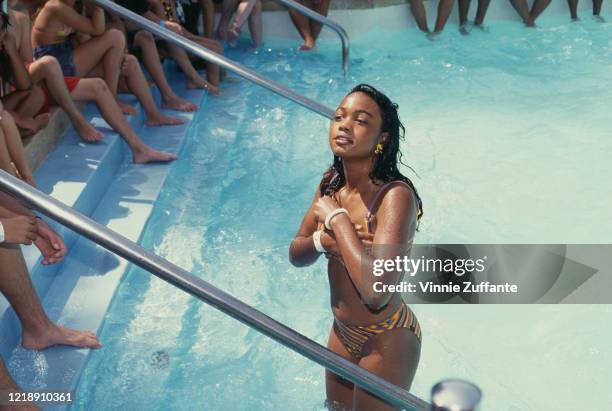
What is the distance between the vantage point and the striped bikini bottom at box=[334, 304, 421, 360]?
2.50m

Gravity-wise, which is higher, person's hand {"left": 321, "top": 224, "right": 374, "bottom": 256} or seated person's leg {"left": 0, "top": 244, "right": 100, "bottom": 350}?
person's hand {"left": 321, "top": 224, "right": 374, "bottom": 256}

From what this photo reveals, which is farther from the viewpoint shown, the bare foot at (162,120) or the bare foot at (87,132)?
the bare foot at (162,120)

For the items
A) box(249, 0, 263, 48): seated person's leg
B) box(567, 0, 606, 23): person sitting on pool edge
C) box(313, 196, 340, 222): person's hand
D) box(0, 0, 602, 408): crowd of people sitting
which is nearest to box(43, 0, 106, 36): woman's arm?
box(0, 0, 602, 408): crowd of people sitting

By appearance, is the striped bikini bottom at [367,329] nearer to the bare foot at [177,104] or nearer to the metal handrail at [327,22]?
the bare foot at [177,104]

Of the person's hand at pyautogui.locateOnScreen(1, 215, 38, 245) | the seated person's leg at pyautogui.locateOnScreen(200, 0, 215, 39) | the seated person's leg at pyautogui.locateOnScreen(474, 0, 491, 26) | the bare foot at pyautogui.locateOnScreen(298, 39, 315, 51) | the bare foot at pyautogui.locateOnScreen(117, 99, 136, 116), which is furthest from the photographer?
the seated person's leg at pyautogui.locateOnScreen(474, 0, 491, 26)

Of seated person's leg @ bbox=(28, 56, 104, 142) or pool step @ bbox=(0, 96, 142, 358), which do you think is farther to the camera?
seated person's leg @ bbox=(28, 56, 104, 142)

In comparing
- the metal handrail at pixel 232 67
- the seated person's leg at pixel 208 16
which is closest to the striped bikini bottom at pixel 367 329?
the metal handrail at pixel 232 67

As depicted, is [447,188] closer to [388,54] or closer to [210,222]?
[210,222]

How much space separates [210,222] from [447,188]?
5.11 ft

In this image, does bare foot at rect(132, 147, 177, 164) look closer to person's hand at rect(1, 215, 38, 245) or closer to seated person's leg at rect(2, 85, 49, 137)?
seated person's leg at rect(2, 85, 49, 137)

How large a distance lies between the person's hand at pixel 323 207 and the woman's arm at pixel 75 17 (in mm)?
2884

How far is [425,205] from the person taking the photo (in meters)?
4.93

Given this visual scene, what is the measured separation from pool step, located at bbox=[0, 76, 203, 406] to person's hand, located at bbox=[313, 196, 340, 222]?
4.02ft

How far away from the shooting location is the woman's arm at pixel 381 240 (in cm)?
228
